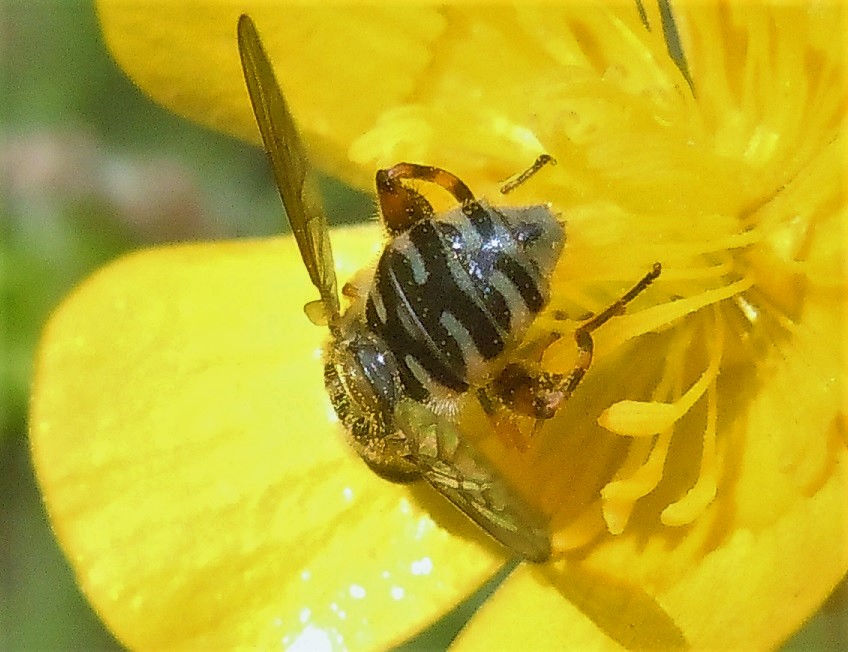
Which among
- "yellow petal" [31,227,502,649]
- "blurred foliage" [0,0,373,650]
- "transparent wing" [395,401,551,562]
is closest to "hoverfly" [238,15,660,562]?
"transparent wing" [395,401,551,562]

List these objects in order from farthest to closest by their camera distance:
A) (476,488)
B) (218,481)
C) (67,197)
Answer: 1. (67,197)
2. (218,481)
3. (476,488)

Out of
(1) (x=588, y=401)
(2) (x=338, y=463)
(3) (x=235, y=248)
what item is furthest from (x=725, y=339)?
(3) (x=235, y=248)

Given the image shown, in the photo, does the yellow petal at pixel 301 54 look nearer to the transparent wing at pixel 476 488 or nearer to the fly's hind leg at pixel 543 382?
the fly's hind leg at pixel 543 382

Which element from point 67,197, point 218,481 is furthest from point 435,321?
point 67,197

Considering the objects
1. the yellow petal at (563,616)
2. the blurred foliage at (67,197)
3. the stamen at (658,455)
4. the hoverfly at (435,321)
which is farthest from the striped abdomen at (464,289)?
the blurred foliage at (67,197)

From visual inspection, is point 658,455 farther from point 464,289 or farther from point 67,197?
point 67,197

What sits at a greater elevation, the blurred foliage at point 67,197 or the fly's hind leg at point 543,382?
the fly's hind leg at point 543,382
